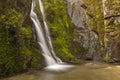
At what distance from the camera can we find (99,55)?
14.9 m

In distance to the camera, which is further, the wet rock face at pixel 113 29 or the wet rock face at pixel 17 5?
the wet rock face at pixel 113 29

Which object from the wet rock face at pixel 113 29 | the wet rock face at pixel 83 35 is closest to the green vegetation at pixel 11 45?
the wet rock face at pixel 113 29

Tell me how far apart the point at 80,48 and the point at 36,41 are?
3516 mm

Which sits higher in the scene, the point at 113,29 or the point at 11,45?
the point at 113,29

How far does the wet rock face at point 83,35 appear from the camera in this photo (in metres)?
15.2

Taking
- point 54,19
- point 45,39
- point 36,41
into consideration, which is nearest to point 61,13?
point 54,19

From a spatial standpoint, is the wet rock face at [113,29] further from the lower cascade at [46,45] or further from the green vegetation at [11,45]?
the green vegetation at [11,45]

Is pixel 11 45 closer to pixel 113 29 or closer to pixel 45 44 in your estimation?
pixel 45 44

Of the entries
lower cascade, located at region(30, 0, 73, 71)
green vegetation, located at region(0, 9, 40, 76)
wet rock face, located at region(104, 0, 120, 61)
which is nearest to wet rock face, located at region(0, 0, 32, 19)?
green vegetation, located at region(0, 9, 40, 76)

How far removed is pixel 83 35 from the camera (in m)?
15.7

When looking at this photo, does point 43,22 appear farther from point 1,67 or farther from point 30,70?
point 1,67

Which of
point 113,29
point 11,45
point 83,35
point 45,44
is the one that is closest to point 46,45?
point 45,44

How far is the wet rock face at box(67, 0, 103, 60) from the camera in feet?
49.8

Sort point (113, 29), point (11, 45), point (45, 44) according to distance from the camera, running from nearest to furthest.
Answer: point (11, 45), point (45, 44), point (113, 29)
